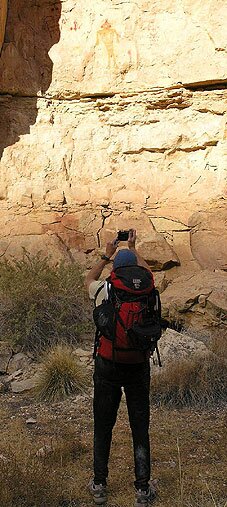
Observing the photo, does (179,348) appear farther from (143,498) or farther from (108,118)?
(108,118)

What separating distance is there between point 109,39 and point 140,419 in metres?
8.96

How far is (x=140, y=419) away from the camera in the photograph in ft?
11.7

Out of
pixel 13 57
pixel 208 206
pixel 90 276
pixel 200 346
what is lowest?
pixel 200 346

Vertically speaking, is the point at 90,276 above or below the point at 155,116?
below

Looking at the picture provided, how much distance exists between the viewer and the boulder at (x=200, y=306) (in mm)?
7352

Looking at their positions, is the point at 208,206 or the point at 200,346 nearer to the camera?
the point at 200,346

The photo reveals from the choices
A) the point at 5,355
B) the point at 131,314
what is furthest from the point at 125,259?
the point at 5,355

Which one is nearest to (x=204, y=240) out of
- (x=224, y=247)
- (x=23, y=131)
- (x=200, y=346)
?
(x=224, y=247)

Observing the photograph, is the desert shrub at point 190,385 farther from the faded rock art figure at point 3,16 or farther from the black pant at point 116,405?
the faded rock art figure at point 3,16

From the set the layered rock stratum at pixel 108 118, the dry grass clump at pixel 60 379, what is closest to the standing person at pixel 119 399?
the dry grass clump at pixel 60 379

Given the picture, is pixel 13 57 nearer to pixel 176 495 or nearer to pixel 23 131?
pixel 23 131

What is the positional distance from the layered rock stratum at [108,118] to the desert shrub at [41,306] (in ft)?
5.97

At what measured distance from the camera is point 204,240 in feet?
30.9

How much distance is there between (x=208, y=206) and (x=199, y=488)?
22.2ft
